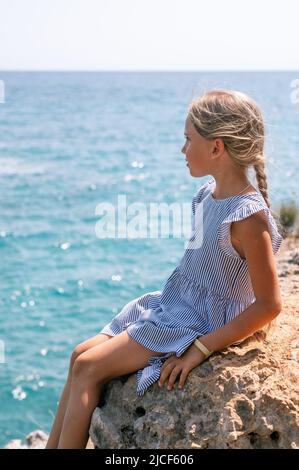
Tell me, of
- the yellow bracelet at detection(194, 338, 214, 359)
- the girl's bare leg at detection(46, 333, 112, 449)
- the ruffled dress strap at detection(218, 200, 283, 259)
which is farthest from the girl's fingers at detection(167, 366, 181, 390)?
the ruffled dress strap at detection(218, 200, 283, 259)

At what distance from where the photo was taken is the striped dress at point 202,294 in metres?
3.11

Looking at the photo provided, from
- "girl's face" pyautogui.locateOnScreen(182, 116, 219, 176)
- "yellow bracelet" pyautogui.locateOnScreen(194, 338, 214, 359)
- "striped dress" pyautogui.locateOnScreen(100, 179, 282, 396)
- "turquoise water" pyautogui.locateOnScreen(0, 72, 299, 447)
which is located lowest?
"turquoise water" pyautogui.locateOnScreen(0, 72, 299, 447)

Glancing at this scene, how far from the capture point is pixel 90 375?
312 cm

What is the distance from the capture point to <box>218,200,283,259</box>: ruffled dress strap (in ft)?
10.1

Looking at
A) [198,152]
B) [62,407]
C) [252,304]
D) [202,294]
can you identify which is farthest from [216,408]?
[198,152]

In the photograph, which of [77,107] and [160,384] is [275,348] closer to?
[160,384]

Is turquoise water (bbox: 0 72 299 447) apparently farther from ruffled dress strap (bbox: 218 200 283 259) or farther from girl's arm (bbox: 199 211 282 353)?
girl's arm (bbox: 199 211 282 353)

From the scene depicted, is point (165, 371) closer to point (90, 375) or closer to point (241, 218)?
point (90, 375)

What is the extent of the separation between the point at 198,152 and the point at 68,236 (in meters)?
12.5

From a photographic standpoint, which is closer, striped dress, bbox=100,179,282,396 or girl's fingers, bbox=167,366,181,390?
girl's fingers, bbox=167,366,181,390

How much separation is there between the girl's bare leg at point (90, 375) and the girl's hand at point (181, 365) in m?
0.10

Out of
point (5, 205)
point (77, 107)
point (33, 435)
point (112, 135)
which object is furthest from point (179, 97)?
point (33, 435)

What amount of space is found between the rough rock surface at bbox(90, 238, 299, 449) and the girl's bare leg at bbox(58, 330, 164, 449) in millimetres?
52

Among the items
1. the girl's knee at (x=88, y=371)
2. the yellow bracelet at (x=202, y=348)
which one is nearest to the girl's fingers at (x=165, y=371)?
the yellow bracelet at (x=202, y=348)
